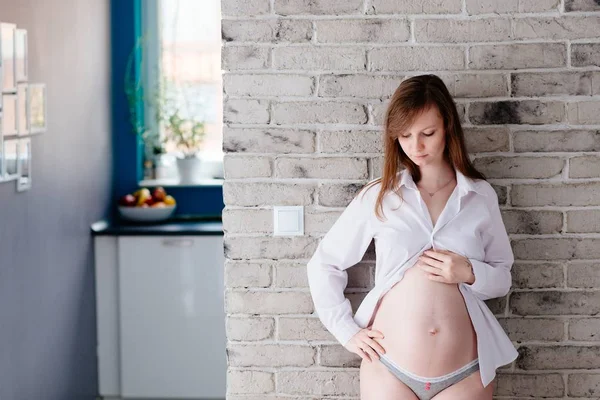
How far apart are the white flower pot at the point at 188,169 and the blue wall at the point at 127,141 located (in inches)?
1.6

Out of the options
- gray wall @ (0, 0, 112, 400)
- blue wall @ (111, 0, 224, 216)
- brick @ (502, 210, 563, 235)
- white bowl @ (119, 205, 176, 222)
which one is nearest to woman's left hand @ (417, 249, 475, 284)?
brick @ (502, 210, 563, 235)

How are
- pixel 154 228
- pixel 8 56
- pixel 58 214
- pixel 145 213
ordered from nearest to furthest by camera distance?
pixel 8 56
pixel 58 214
pixel 154 228
pixel 145 213

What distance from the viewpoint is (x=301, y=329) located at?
268cm

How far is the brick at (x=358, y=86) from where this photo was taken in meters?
2.59

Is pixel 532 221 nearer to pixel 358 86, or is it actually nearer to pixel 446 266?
pixel 446 266

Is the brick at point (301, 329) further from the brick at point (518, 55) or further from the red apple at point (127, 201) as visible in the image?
the red apple at point (127, 201)

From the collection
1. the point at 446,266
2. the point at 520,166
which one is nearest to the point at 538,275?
the point at 520,166

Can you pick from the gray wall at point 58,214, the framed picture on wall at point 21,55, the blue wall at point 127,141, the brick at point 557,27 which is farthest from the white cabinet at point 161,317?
the brick at point 557,27

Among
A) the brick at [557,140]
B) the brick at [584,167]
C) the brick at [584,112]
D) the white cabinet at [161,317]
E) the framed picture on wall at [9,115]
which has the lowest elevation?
the white cabinet at [161,317]

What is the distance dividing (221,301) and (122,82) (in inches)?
47.1

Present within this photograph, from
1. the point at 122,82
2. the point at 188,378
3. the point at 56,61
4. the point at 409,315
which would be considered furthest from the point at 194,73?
the point at 409,315

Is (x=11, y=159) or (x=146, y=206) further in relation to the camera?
(x=146, y=206)

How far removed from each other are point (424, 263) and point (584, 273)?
520mm

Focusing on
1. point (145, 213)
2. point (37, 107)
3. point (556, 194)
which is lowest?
point (145, 213)
